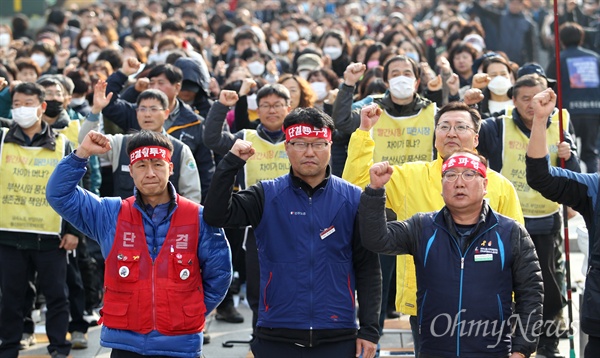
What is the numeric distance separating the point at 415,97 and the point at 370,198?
315 centimetres

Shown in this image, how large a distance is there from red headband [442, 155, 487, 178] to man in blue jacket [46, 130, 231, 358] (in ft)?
4.43

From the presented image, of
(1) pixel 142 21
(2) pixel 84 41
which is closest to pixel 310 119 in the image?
(2) pixel 84 41

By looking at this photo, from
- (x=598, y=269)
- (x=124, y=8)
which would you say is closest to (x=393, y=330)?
(x=598, y=269)

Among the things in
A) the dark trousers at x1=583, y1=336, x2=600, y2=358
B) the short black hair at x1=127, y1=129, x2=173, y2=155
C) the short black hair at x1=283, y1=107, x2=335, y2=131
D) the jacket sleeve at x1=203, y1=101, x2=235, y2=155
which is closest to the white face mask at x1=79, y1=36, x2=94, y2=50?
the jacket sleeve at x1=203, y1=101, x2=235, y2=155

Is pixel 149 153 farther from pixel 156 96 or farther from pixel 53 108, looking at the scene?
pixel 53 108

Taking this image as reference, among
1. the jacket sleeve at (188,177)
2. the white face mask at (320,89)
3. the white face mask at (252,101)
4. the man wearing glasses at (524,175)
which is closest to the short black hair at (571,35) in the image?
the white face mask at (320,89)

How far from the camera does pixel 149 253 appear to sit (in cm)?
588

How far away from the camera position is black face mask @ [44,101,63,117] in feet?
29.4

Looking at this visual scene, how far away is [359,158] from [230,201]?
0.90m

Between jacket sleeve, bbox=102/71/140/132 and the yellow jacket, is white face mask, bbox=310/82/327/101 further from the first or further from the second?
the yellow jacket

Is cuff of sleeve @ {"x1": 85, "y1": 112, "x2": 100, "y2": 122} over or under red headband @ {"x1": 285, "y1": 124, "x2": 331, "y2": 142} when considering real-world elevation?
over

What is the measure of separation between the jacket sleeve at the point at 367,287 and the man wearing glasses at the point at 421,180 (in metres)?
0.48

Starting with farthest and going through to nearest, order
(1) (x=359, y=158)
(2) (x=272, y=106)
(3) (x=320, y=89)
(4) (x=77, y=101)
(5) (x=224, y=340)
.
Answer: (3) (x=320, y=89) → (4) (x=77, y=101) → (5) (x=224, y=340) → (2) (x=272, y=106) → (1) (x=359, y=158)

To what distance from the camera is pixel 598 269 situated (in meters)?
5.52
